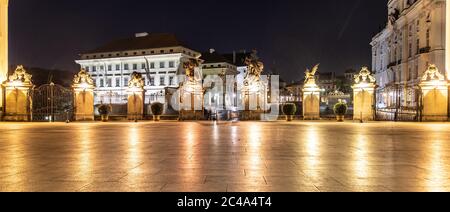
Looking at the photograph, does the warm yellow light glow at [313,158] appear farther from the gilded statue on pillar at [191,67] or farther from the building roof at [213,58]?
the building roof at [213,58]

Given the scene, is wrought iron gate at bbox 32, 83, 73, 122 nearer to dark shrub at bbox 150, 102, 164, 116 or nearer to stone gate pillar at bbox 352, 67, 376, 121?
dark shrub at bbox 150, 102, 164, 116

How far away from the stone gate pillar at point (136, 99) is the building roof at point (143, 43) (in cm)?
5768

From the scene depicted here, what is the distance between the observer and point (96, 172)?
7887 millimetres

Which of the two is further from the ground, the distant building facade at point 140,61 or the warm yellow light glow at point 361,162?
the distant building facade at point 140,61

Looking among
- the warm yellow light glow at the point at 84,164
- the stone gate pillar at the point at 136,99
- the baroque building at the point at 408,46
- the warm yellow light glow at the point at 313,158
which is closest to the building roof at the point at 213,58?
the baroque building at the point at 408,46

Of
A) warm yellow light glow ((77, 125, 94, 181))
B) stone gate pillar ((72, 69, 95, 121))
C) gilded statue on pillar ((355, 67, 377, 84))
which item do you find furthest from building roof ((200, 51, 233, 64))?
warm yellow light glow ((77, 125, 94, 181))

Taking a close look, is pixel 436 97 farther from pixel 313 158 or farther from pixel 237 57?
pixel 237 57

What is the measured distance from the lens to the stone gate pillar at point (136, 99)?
110ft

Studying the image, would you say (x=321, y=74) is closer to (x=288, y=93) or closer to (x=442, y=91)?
(x=288, y=93)

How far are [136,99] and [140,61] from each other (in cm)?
6129

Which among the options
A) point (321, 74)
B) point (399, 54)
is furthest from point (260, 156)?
point (321, 74)

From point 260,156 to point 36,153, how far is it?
5.89 meters

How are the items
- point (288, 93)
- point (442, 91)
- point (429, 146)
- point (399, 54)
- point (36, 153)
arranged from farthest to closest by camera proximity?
point (399, 54) → point (288, 93) → point (442, 91) → point (429, 146) → point (36, 153)

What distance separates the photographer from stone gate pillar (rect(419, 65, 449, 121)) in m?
29.0
